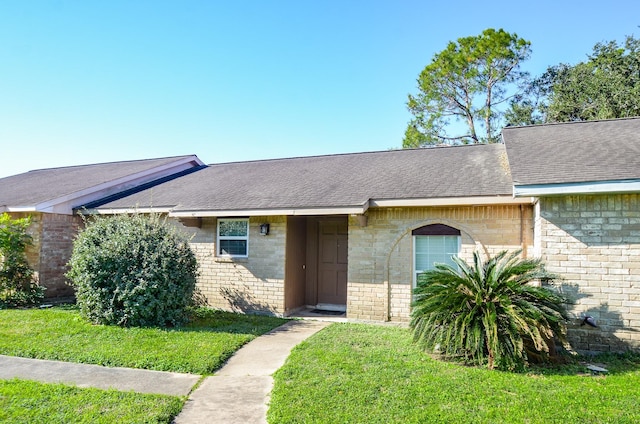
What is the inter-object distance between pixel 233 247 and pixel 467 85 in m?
20.1

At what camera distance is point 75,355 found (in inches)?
256

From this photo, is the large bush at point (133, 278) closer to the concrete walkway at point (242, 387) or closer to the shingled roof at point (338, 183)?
the shingled roof at point (338, 183)

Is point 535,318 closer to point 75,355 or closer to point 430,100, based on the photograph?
point 75,355

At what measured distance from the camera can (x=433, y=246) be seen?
30.2ft

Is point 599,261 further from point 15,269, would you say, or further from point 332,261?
point 15,269

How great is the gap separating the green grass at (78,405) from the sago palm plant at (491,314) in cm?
378

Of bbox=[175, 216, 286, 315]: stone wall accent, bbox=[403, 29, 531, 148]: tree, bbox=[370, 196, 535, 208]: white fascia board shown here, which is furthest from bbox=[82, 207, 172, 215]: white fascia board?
bbox=[403, 29, 531, 148]: tree

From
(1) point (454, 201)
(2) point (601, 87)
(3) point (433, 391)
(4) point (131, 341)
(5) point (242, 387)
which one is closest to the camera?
(3) point (433, 391)

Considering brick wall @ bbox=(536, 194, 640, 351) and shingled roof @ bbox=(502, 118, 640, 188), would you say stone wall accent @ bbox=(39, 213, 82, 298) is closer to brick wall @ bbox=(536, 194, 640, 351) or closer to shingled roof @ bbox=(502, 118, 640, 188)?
shingled roof @ bbox=(502, 118, 640, 188)

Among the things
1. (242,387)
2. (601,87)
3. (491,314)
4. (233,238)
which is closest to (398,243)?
(491,314)

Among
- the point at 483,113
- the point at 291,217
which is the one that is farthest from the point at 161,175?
the point at 483,113

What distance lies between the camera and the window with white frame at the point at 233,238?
10836mm

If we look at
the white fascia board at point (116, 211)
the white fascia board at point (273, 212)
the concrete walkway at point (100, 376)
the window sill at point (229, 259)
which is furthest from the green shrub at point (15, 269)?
the concrete walkway at point (100, 376)

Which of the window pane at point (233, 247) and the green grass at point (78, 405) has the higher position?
the window pane at point (233, 247)
